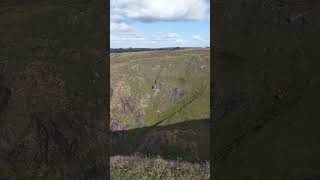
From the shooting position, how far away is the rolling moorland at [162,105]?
3270 inches

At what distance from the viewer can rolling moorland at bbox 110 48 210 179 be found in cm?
8306
